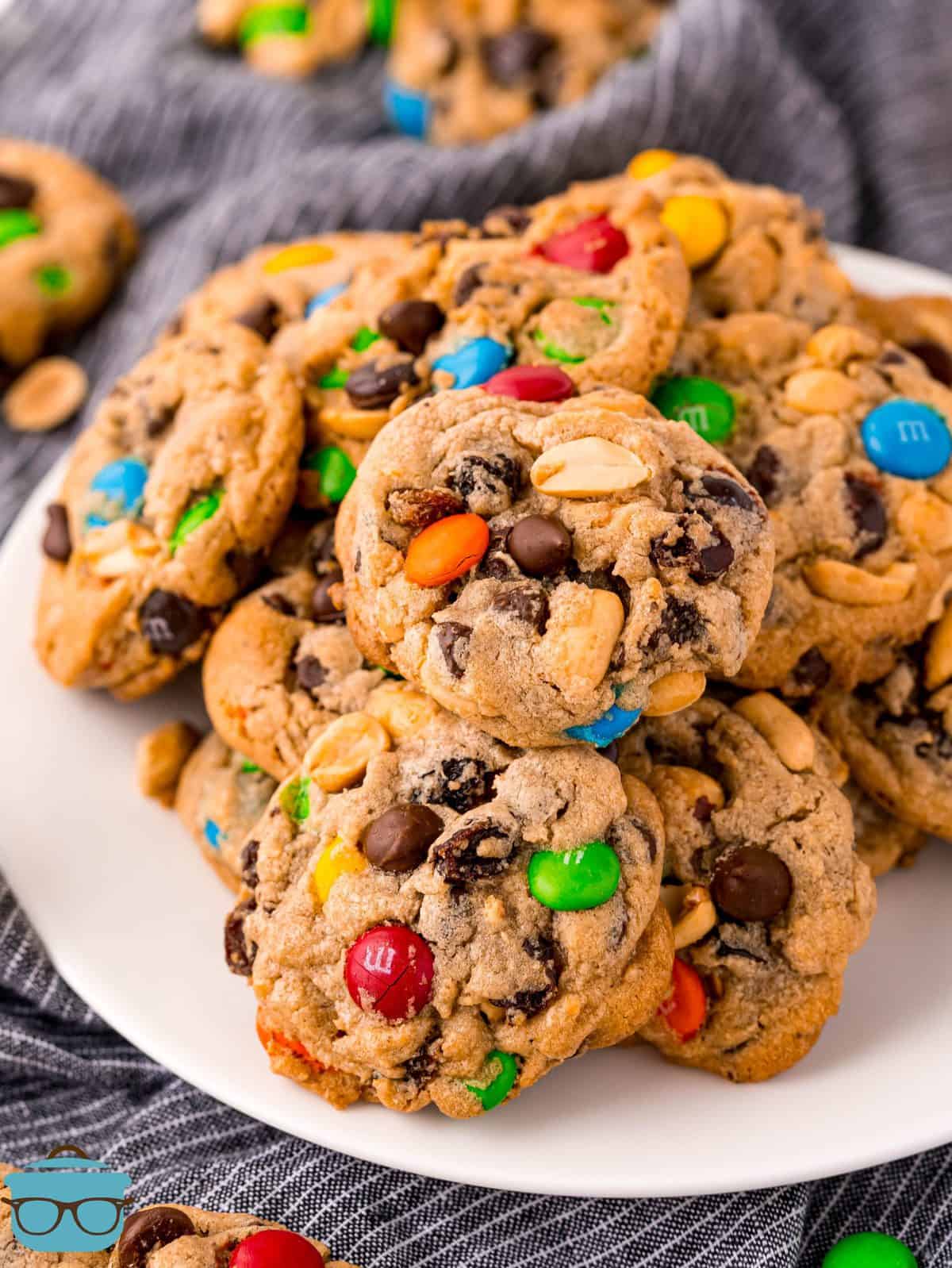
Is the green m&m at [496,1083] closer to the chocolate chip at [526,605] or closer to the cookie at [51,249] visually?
the chocolate chip at [526,605]

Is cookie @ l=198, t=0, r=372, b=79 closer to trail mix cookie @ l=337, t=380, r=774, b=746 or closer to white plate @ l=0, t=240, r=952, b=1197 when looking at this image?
white plate @ l=0, t=240, r=952, b=1197

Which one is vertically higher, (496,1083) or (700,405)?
(700,405)

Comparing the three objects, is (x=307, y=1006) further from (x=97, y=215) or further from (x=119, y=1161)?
(x=97, y=215)

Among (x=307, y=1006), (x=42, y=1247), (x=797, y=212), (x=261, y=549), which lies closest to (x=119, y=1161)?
(x=42, y=1247)

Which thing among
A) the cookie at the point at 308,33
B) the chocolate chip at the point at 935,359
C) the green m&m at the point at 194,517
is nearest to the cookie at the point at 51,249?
the cookie at the point at 308,33

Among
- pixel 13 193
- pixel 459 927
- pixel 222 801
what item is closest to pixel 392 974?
pixel 459 927

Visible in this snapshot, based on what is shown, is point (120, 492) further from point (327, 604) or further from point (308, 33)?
point (308, 33)
